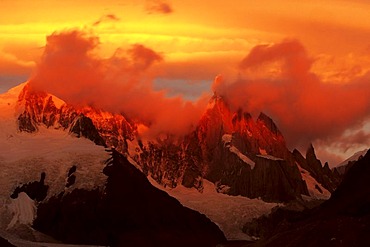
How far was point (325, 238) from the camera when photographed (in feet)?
604

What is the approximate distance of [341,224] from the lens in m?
184

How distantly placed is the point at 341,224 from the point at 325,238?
3.70 metres

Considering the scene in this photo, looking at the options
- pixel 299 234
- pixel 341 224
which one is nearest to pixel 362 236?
pixel 341 224

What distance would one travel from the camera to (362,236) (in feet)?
585

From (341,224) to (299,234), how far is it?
1256 cm

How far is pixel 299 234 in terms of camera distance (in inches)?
7682

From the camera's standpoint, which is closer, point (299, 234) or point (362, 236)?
point (362, 236)

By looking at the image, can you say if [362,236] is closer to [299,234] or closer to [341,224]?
[341,224]

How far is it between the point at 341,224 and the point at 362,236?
680cm

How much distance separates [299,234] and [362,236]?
18912mm

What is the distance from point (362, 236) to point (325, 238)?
786 centimetres
